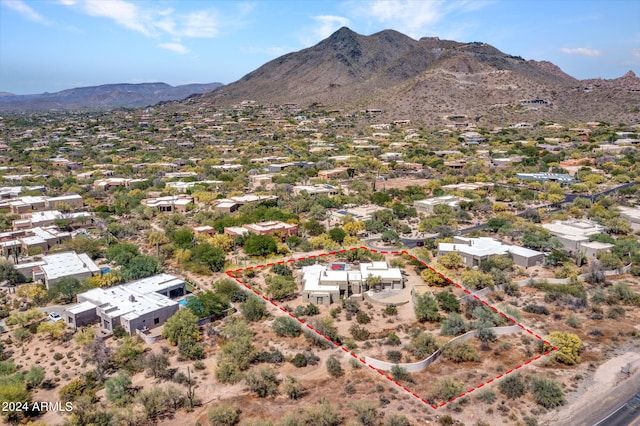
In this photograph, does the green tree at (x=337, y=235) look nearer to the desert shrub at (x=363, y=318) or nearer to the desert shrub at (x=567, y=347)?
the desert shrub at (x=363, y=318)

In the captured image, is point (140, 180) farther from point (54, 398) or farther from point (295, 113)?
point (295, 113)

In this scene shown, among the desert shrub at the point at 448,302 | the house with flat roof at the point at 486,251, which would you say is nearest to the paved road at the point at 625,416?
the desert shrub at the point at 448,302

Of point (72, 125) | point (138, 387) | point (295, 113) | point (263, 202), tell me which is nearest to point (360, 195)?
point (263, 202)

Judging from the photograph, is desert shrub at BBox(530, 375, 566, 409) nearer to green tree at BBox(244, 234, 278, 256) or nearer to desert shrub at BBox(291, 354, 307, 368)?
desert shrub at BBox(291, 354, 307, 368)

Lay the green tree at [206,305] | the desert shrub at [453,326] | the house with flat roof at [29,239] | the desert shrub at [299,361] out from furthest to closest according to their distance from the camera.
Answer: the house with flat roof at [29,239] → the green tree at [206,305] → the desert shrub at [453,326] → the desert shrub at [299,361]

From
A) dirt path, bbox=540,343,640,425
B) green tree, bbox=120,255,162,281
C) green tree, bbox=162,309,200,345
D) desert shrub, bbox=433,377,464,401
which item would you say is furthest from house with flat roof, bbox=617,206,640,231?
green tree, bbox=120,255,162,281

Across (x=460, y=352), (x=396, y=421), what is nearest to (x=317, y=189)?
(x=460, y=352)
